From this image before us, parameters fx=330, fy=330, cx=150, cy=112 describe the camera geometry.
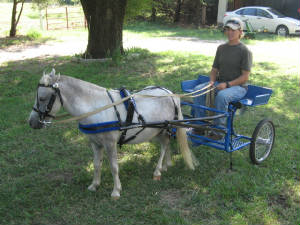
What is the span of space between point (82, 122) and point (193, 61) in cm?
862

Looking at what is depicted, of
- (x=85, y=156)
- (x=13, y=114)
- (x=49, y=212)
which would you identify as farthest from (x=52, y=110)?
(x=13, y=114)

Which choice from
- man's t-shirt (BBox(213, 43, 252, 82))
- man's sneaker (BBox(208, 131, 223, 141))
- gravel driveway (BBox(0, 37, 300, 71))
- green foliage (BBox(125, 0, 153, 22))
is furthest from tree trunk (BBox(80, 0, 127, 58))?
man's sneaker (BBox(208, 131, 223, 141))

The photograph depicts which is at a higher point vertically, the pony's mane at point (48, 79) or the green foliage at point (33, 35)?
the green foliage at point (33, 35)

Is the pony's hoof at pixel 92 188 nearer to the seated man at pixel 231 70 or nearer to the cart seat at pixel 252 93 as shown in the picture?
the seated man at pixel 231 70

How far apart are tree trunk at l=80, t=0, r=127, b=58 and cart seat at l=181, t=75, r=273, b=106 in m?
5.75

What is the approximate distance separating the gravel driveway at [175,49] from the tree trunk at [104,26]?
1.51 m

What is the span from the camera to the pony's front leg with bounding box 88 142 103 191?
14.9ft

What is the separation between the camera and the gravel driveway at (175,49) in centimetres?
1323

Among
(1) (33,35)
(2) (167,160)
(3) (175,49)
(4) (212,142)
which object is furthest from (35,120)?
(1) (33,35)

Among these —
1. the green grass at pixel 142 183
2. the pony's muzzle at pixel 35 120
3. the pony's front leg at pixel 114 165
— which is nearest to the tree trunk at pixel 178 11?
the green grass at pixel 142 183

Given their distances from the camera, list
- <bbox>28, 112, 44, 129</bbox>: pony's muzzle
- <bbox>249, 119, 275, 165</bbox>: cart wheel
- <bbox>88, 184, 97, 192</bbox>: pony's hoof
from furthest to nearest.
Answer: <bbox>249, 119, 275, 165</bbox>: cart wheel < <bbox>88, 184, 97, 192</bbox>: pony's hoof < <bbox>28, 112, 44, 129</bbox>: pony's muzzle

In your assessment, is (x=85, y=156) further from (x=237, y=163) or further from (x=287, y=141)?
(x=287, y=141)

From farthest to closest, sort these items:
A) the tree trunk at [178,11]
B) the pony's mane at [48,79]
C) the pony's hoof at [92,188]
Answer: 1. the tree trunk at [178,11]
2. the pony's hoof at [92,188]
3. the pony's mane at [48,79]

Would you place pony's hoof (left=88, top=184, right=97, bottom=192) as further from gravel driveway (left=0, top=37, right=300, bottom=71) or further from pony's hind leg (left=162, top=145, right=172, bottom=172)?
gravel driveway (left=0, top=37, right=300, bottom=71)
